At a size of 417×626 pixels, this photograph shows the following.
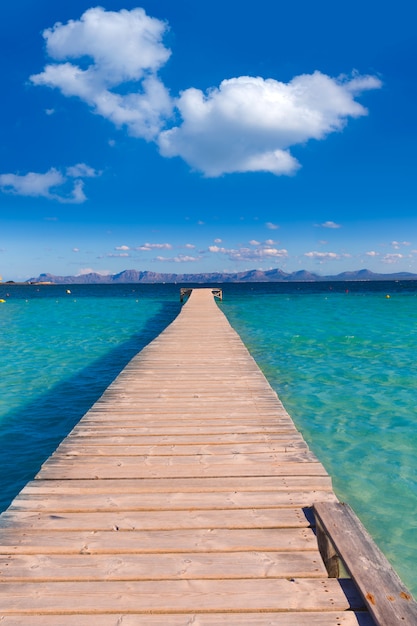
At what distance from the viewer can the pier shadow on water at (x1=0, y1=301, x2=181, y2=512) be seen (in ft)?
18.7

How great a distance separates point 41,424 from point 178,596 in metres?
6.28

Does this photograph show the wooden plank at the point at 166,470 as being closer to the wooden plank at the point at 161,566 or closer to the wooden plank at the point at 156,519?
the wooden plank at the point at 156,519

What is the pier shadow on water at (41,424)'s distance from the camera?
5.69 meters

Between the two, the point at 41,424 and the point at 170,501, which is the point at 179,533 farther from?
the point at 41,424

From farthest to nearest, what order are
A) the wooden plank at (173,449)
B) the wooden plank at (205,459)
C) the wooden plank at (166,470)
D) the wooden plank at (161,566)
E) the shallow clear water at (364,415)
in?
the shallow clear water at (364,415) → the wooden plank at (173,449) → the wooden plank at (205,459) → the wooden plank at (166,470) → the wooden plank at (161,566)

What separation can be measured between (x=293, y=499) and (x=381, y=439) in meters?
4.36

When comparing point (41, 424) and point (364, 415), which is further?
point (364, 415)

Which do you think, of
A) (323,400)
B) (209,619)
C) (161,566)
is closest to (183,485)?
(161,566)

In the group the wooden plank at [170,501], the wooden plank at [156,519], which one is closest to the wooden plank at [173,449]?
the wooden plank at [170,501]

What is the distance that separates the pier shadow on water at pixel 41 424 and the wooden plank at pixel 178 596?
3.21 meters

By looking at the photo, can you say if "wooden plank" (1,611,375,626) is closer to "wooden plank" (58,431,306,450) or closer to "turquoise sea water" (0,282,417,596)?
"wooden plank" (58,431,306,450)

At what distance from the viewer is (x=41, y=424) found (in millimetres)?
7578

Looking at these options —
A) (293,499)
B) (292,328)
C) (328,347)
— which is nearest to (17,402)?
(293,499)

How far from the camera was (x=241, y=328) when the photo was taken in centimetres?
2086
